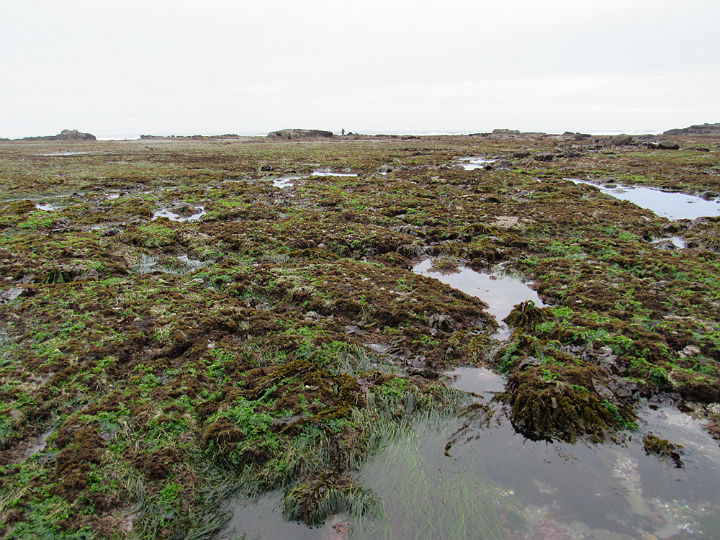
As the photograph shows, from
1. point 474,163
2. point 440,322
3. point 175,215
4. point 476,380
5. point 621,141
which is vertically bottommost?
point 476,380

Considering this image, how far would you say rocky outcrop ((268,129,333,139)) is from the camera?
9584 cm

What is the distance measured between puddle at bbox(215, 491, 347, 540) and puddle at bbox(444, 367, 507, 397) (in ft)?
10.7

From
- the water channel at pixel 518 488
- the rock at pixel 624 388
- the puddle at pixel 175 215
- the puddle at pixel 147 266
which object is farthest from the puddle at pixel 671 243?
the puddle at pixel 175 215

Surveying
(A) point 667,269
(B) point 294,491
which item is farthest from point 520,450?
(A) point 667,269

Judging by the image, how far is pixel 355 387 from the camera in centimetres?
657

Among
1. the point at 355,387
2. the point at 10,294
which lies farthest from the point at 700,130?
the point at 10,294

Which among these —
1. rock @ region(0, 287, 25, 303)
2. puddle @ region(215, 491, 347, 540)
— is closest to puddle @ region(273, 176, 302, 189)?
rock @ region(0, 287, 25, 303)

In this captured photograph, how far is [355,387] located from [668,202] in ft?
77.8

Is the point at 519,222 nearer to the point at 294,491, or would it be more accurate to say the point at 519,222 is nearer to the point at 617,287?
the point at 617,287

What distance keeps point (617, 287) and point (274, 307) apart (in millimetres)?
8976

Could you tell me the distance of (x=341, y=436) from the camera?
5582 millimetres

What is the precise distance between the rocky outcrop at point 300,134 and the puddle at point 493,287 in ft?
300

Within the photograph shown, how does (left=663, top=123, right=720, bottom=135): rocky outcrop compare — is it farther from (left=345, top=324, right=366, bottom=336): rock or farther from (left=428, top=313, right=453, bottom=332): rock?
(left=345, top=324, right=366, bottom=336): rock

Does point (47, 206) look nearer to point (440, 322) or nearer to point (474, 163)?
point (440, 322)
